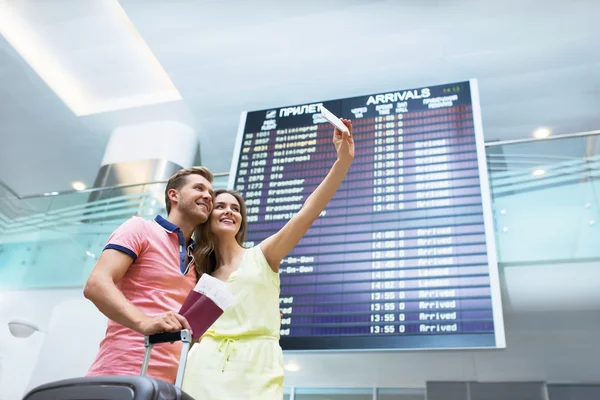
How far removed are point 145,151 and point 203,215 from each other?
420cm

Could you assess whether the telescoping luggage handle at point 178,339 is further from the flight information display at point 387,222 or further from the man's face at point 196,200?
the flight information display at point 387,222

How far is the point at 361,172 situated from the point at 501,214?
0.98 meters

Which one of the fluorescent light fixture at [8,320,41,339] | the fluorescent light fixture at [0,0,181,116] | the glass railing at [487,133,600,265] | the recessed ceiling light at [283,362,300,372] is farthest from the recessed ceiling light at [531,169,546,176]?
the fluorescent light fixture at [8,320,41,339]

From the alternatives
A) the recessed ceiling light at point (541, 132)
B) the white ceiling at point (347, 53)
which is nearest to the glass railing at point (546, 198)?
the white ceiling at point (347, 53)

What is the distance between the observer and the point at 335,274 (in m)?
3.39

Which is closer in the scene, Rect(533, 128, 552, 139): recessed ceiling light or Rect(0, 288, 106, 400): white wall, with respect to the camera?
Rect(0, 288, 106, 400): white wall

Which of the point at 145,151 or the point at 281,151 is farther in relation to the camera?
the point at 145,151

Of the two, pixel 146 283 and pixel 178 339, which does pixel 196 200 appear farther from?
pixel 178 339

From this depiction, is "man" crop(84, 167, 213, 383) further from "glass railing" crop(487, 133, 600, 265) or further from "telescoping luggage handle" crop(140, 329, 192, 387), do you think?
"glass railing" crop(487, 133, 600, 265)

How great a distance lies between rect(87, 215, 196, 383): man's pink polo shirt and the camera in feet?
5.15

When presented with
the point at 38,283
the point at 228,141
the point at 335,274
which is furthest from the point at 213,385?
the point at 228,141

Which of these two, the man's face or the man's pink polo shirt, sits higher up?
the man's face

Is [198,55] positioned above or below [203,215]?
above

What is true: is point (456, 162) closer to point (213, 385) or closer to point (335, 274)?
point (335, 274)
